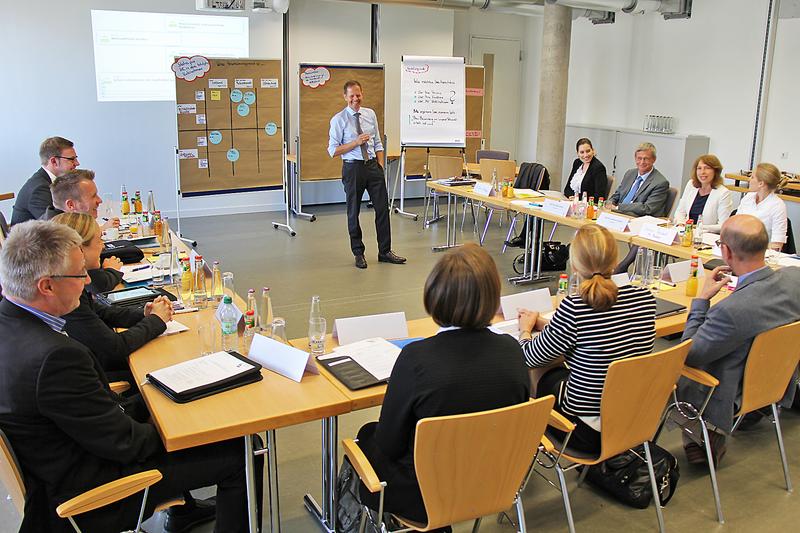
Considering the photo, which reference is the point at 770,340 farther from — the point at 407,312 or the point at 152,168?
the point at 152,168

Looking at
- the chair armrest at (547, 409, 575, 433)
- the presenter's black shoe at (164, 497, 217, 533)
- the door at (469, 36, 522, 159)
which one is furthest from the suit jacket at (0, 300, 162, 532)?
the door at (469, 36, 522, 159)

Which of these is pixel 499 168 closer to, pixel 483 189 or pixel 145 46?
pixel 483 189

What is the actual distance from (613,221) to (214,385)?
3.71m

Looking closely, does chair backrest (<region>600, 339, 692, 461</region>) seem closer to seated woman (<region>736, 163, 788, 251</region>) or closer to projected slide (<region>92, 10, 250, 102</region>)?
seated woman (<region>736, 163, 788, 251</region>)

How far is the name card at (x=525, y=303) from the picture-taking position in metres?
3.15

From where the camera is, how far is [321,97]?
8.73 m

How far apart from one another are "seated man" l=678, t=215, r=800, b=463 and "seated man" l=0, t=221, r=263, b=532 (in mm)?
2141

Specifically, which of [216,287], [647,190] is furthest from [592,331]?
[647,190]

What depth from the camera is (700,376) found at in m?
2.91

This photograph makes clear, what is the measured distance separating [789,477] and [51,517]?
295 centimetres

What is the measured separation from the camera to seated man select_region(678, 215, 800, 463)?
2.86 meters

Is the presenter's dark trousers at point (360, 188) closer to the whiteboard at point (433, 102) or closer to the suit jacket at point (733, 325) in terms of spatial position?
the whiteboard at point (433, 102)

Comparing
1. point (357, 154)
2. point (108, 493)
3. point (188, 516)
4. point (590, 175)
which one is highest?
point (357, 154)

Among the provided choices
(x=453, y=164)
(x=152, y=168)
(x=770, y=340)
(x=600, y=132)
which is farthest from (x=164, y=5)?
(x=770, y=340)
